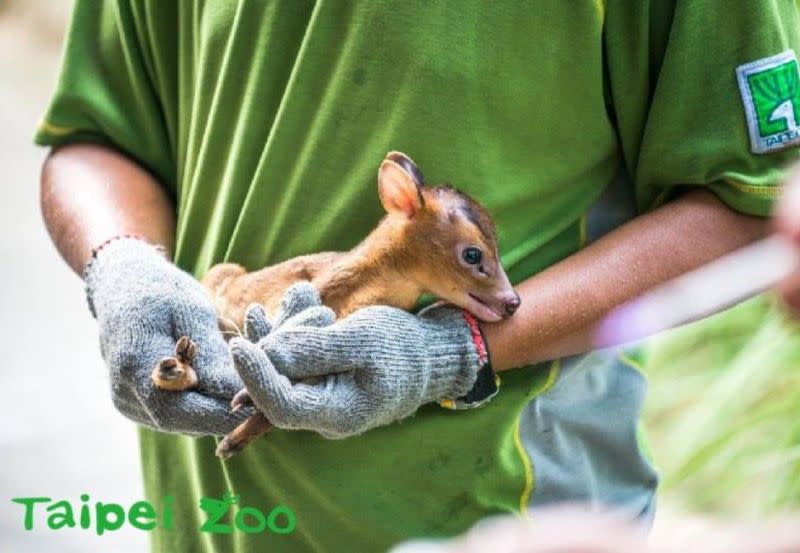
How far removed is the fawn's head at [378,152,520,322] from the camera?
0.95 meters

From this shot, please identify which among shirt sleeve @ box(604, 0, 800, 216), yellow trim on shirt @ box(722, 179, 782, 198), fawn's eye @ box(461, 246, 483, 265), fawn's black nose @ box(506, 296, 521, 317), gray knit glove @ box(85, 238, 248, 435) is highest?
shirt sleeve @ box(604, 0, 800, 216)

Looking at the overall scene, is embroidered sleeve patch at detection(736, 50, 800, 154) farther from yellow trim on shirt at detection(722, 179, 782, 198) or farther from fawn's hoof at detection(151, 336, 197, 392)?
fawn's hoof at detection(151, 336, 197, 392)

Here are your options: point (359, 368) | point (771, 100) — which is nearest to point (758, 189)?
point (771, 100)

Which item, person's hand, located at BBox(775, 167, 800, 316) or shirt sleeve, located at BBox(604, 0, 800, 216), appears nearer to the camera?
person's hand, located at BBox(775, 167, 800, 316)

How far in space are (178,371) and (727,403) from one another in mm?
1151

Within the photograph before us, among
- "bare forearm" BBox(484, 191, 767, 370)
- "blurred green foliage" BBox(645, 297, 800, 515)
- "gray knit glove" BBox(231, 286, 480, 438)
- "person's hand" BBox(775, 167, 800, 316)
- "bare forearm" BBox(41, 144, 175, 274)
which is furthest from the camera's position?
"blurred green foliage" BBox(645, 297, 800, 515)

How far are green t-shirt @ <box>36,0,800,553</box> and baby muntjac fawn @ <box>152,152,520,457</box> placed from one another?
32 millimetres

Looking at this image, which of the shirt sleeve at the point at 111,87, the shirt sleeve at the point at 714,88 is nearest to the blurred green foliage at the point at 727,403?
the shirt sleeve at the point at 714,88

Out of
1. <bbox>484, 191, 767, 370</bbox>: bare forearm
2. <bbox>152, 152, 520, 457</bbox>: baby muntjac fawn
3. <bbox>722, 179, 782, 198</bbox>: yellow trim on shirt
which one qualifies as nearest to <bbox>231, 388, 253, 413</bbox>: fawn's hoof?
<bbox>152, 152, 520, 457</bbox>: baby muntjac fawn

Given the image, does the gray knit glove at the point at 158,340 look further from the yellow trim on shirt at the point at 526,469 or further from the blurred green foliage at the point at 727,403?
the blurred green foliage at the point at 727,403

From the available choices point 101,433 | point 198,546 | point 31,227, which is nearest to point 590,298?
point 198,546

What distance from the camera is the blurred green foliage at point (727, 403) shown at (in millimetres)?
1681

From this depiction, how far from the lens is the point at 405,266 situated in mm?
968

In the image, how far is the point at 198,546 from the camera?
1.17 meters
